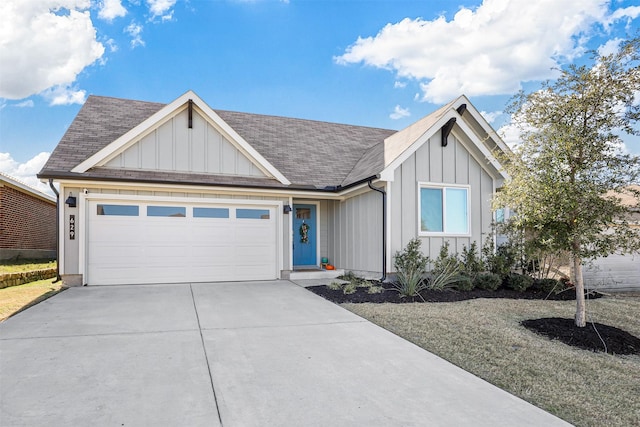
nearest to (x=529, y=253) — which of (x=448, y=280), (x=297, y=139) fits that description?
(x=448, y=280)

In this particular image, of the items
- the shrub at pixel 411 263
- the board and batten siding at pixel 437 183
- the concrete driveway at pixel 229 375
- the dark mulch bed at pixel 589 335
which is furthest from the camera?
the board and batten siding at pixel 437 183

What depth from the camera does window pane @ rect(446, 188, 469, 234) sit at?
33.5ft


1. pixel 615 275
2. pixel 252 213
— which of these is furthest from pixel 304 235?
pixel 615 275

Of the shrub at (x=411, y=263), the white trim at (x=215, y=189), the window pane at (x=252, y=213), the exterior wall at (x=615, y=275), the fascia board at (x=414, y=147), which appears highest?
the fascia board at (x=414, y=147)

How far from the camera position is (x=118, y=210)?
9.62 meters

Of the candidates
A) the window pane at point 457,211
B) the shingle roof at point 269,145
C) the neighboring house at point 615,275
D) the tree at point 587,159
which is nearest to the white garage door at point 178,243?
the shingle roof at point 269,145

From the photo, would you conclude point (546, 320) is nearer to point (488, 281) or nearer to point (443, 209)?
point (488, 281)

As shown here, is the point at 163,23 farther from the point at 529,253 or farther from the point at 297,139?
the point at 529,253

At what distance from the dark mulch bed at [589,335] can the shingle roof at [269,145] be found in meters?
5.24

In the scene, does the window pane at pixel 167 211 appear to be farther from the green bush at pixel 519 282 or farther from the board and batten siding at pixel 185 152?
the green bush at pixel 519 282

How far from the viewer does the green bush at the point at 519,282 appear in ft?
30.4

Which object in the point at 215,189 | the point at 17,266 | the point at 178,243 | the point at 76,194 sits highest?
the point at 215,189

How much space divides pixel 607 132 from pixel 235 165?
27.8ft

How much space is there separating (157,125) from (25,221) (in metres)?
8.16
